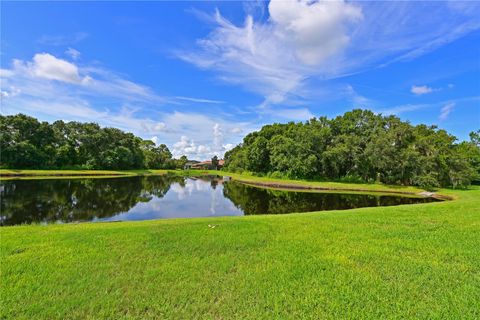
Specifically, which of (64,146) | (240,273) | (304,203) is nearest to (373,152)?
(304,203)

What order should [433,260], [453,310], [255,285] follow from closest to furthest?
[453,310]
[255,285]
[433,260]

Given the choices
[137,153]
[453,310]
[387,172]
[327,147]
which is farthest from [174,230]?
[137,153]

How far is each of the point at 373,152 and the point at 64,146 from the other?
56.9 m

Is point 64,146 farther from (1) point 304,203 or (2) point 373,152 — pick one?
(2) point 373,152

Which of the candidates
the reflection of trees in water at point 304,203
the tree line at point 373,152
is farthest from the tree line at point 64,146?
the reflection of trees in water at point 304,203

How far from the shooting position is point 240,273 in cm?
450

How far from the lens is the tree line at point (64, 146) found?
45.5m

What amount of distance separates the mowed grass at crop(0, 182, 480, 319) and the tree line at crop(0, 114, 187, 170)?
50950 millimetres

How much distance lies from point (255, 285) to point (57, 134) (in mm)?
65388

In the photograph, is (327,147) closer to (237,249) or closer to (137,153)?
(237,249)

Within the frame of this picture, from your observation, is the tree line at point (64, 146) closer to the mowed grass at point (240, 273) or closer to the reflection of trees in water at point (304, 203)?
the reflection of trees in water at point (304, 203)

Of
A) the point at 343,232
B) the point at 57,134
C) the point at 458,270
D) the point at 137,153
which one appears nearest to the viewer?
the point at 458,270

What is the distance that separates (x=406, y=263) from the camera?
493 cm

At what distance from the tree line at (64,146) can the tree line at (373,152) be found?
34858mm
